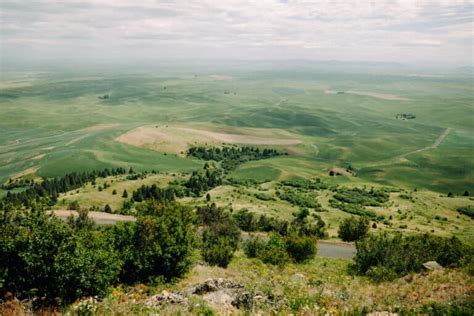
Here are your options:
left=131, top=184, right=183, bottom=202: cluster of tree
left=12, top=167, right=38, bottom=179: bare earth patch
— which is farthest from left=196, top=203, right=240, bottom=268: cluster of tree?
left=12, top=167, right=38, bottom=179: bare earth patch

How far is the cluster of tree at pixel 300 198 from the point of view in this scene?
86562 millimetres

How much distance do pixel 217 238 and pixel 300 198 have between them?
52.2 m

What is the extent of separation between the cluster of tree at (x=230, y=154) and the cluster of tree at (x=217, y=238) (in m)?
98.7

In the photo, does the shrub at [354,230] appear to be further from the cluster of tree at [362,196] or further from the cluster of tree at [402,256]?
the cluster of tree at [362,196]

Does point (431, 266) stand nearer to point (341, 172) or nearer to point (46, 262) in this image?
point (46, 262)

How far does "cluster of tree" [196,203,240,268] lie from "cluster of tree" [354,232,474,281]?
45.7ft

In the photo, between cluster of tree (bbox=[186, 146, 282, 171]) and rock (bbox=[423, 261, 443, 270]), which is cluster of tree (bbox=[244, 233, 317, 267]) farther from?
cluster of tree (bbox=[186, 146, 282, 171])

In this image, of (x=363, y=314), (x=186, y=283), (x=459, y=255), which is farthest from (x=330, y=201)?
(x=363, y=314)

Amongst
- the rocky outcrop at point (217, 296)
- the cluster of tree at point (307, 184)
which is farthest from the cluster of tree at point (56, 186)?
the rocky outcrop at point (217, 296)

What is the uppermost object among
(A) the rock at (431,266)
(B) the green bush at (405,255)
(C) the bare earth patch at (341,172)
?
(A) the rock at (431,266)

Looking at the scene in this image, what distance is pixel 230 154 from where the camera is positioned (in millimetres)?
181000

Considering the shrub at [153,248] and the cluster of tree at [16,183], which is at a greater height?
the shrub at [153,248]

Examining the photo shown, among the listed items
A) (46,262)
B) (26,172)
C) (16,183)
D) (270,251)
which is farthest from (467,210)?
(26,172)

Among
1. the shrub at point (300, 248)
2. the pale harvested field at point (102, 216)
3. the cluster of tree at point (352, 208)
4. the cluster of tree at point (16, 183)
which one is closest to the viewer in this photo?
the shrub at point (300, 248)
